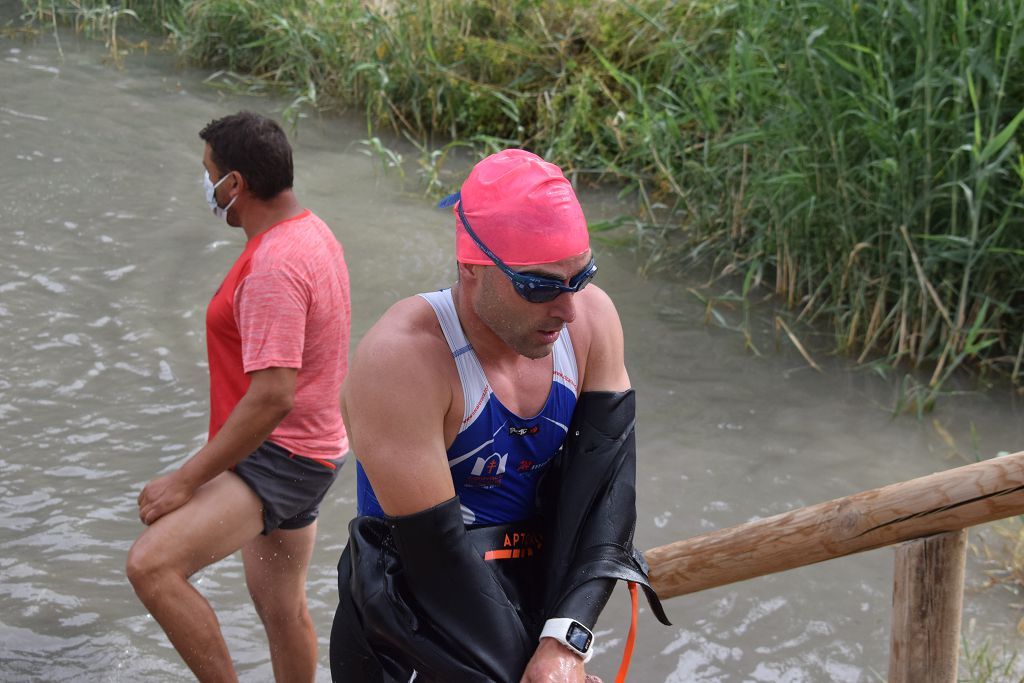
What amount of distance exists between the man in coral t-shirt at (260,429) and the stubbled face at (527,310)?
120 cm

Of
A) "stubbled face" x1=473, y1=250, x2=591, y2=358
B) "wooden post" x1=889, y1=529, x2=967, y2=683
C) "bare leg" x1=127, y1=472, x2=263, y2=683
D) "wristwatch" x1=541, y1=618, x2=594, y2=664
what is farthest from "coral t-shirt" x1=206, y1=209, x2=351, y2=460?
"wooden post" x1=889, y1=529, x2=967, y2=683

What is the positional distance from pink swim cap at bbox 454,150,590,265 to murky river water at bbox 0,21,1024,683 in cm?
239

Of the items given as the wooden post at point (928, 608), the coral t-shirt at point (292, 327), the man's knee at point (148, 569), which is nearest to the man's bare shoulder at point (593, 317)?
the wooden post at point (928, 608)

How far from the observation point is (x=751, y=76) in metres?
6.37

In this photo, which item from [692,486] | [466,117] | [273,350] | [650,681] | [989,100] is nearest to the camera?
[273,350]

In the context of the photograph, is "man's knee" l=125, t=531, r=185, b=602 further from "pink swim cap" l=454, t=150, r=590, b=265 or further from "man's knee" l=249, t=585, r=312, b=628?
"pink swim cap" l=454, t=150, r=590, b=265

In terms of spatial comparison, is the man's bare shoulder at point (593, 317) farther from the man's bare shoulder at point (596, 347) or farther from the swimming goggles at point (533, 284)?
the swimming goggles at point (533, 284)

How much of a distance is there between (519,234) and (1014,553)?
10.1ft

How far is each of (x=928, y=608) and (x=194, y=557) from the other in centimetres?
191

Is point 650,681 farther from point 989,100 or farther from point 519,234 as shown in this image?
point 989,100

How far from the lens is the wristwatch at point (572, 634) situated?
7.38 ft

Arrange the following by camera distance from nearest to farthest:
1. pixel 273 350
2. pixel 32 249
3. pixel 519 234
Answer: pixel 519 234 → pixel 273 350 → pixel 32 249

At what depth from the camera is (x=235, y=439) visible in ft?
10.8

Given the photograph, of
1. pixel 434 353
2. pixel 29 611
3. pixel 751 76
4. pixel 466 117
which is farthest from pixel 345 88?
pixel 434 353
